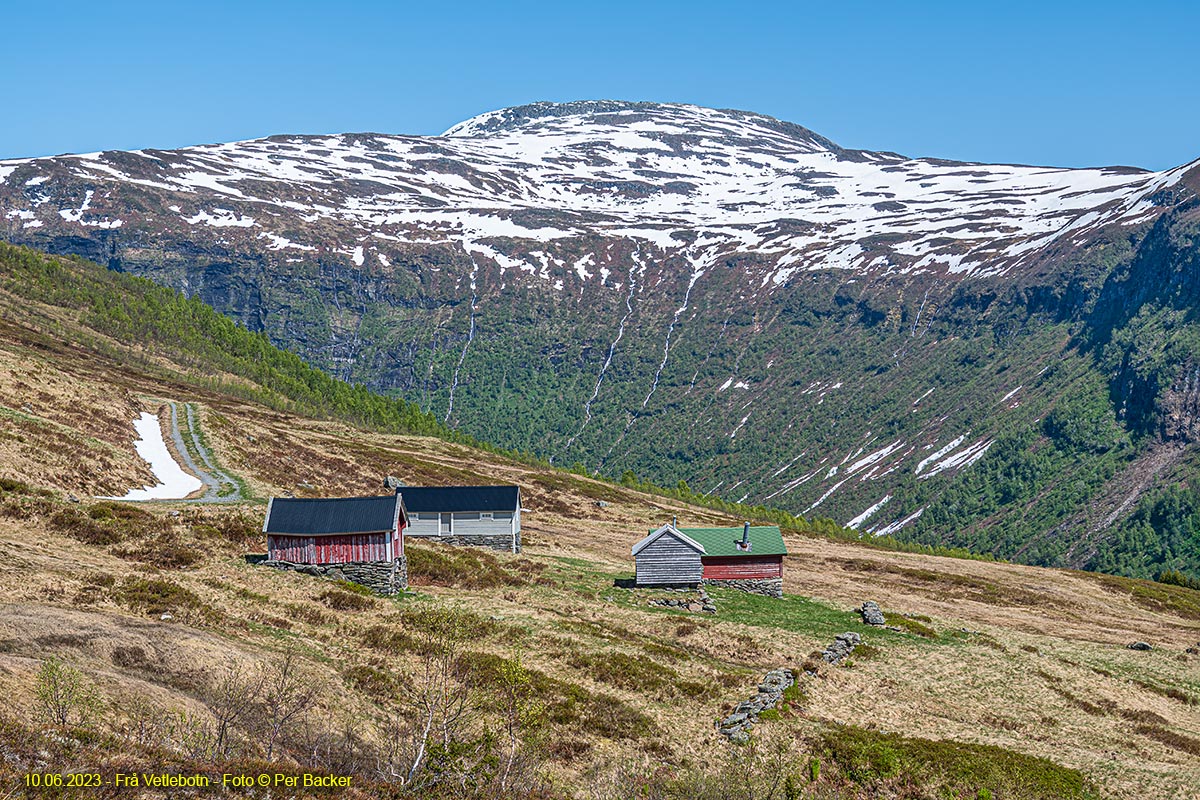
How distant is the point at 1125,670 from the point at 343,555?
5029cm

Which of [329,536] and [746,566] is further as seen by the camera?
[746,566]

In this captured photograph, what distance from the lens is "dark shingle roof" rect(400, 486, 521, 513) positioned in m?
77.8

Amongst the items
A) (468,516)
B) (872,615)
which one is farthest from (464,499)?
(872,615)

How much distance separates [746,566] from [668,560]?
776 centimetres

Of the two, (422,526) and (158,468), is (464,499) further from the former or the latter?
(158,468)

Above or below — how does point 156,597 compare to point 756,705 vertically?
above

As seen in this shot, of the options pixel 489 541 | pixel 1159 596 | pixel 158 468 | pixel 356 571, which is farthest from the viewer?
pixel 1159 596

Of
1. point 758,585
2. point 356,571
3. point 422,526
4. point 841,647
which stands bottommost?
point 758,585

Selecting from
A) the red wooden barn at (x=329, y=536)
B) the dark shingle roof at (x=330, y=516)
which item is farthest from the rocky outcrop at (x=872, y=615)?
the dark shingle roof at (x=330, y=516)

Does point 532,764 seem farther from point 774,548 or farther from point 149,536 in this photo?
point 774,548

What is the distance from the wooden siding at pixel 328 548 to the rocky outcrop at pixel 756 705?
23181mm

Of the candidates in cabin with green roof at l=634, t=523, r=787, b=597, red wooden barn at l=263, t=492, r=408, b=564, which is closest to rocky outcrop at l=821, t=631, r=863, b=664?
cabin with green roof at l=634, t=523, r=787, b=597

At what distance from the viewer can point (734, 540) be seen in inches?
2822

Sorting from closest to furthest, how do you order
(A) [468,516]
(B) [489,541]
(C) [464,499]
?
(B) [489,541] → (A) [468,516] → (C) [464,499]
